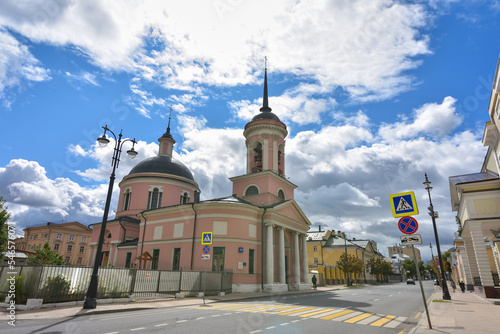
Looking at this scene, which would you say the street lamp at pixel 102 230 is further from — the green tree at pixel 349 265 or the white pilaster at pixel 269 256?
the green tree at pixel 349 265

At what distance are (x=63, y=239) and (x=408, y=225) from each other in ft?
249

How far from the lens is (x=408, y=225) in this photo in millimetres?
9055

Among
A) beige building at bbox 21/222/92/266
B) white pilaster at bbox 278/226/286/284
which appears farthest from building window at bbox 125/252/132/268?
beige building at bbox 21/222/92/266

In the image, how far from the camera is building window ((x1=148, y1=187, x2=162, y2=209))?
120 ft

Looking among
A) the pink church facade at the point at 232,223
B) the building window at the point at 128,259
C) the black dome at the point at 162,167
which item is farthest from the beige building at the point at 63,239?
the building window at the point at 128,259

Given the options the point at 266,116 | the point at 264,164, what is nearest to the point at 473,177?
the point at 264,164

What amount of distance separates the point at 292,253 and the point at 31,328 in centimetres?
2496

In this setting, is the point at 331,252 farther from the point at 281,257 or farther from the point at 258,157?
the point at 258,157

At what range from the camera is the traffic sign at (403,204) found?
8.88 meters

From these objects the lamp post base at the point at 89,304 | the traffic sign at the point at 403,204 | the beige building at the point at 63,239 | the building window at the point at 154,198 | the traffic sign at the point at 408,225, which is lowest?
the lamp post base at the point at 89,304

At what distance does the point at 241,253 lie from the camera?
23.9 metres

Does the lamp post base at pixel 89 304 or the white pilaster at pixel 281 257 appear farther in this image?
the white pilaster at pixel 281 257

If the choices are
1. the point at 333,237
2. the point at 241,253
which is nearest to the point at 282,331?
the point at 241,253

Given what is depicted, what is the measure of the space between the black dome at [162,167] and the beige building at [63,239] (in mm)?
40007
